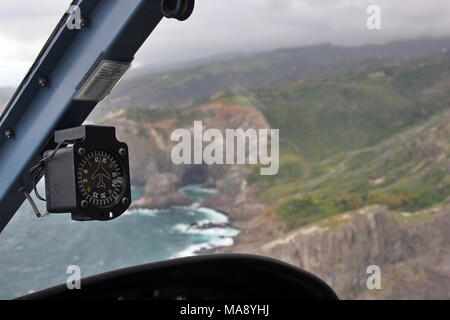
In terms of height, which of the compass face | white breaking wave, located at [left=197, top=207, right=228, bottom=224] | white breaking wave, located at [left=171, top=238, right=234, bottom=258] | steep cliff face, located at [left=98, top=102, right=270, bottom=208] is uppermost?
steep cliff face, located at [left=98, top=102, right=270, bottom=208]

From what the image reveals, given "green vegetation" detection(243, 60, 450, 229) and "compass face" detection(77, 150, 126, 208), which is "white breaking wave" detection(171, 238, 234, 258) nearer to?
"green vegetation" detection(243, 60, 450, 229)

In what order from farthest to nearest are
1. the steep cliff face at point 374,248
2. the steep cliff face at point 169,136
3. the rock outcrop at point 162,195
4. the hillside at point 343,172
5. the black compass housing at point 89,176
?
1. the hillside at point 343,172
2. the steep cliff face at point 374,248
3. the steep cliff face at point 169,136
4. the rock outcrop at point 162,195
5. the black compass housing at point 89,176

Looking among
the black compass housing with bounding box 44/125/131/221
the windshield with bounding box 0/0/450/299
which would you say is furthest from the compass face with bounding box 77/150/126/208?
the windshield with bounding box 0/0/450/299

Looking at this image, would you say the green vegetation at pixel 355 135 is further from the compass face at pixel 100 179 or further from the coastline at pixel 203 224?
the compass face at pixel 100 179

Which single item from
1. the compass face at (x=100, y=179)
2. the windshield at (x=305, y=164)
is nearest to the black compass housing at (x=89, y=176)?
the compass face at (x=100, y=179)

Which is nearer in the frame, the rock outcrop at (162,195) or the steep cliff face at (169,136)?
the rock outcrop at (162,195)

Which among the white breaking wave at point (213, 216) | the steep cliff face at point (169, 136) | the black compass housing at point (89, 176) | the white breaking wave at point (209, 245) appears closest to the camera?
the black compass housing at point (89, 176)

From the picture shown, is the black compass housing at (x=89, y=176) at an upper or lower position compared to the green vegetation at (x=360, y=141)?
lower

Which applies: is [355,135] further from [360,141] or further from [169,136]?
[169,136]
